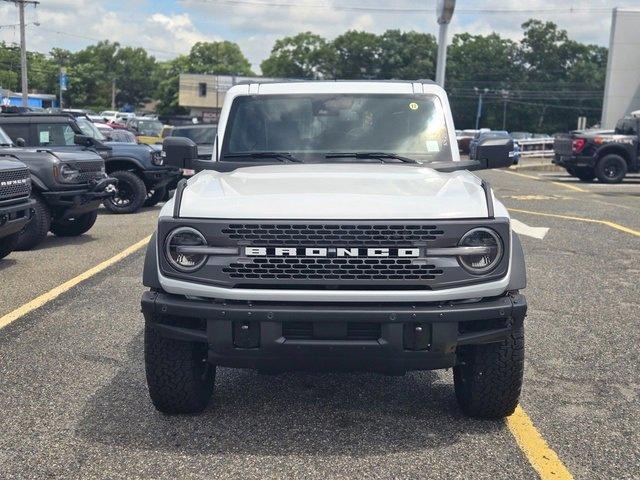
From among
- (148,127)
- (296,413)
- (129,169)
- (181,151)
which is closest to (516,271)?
(296,413)

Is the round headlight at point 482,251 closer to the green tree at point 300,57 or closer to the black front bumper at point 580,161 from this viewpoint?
the black front bumper at point 580,161

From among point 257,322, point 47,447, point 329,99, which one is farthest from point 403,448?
point 329,99

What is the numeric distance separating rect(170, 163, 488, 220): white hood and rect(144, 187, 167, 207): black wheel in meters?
10.8

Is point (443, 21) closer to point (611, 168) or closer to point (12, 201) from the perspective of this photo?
point (611, 168)

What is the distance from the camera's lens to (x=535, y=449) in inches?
147

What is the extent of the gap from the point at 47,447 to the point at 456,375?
2.11 meters

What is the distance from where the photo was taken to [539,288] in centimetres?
761

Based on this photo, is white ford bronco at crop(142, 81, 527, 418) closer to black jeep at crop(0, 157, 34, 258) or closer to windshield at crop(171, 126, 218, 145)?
black jeep at crop(0, 157, 34, 258)

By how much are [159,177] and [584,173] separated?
14.0m

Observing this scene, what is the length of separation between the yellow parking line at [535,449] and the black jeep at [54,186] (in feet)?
22.7

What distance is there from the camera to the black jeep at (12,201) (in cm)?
785

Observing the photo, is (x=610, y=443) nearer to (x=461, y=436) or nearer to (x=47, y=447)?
(x=461, y=436)

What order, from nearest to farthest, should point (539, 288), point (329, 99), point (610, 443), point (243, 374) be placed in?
1. point (610, 443)
2. point (243, 374)
3. point (329, 99)
4. point (539, 288)

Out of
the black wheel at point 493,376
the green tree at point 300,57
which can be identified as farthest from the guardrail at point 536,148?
the green tree at point 300,57
